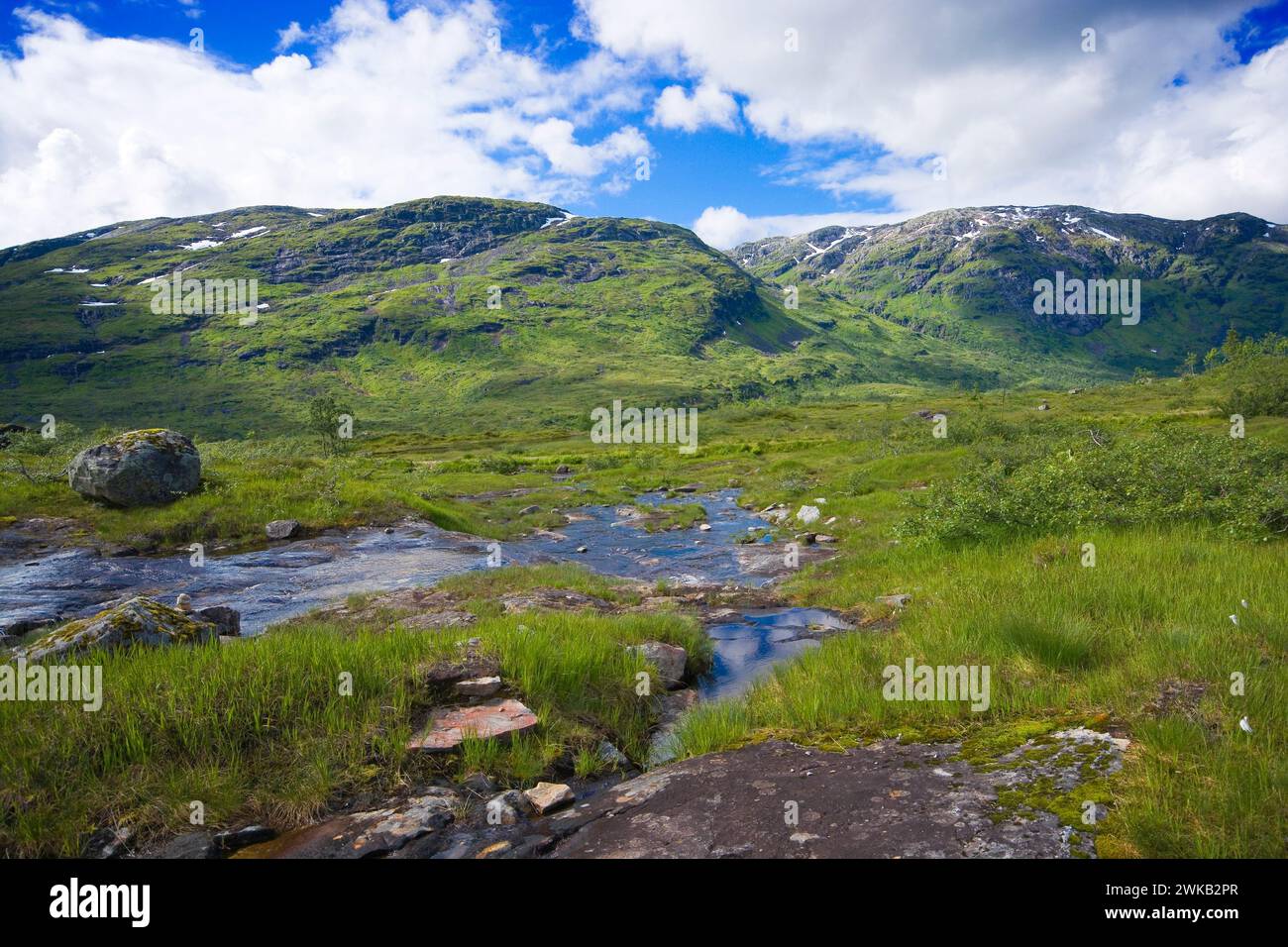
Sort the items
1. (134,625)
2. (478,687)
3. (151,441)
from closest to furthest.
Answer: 1. (478,687)
2. (134,625)
3. (151,441)

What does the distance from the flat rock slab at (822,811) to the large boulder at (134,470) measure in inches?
1105

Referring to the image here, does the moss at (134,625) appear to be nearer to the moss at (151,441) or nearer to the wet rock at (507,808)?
the wet rock at (507,808)

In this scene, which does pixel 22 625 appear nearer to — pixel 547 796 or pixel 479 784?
pixel 479 784

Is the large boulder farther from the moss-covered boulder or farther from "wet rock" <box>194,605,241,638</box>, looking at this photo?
the moss-covered boulder

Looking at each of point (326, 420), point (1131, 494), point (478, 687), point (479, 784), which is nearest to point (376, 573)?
point (478, 687)

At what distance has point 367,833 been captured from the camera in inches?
227

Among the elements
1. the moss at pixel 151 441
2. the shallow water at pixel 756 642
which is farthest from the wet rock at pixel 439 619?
the moss at pixel 151 441

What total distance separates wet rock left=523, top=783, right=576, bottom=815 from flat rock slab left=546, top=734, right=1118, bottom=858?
0.22 metres

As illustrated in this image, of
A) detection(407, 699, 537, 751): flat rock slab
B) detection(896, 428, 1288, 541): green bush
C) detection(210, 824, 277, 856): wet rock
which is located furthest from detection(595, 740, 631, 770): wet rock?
detection(896, 428, 1288, 541): green bush

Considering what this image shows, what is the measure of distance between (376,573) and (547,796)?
54.1 feet

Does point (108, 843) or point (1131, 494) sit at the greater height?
point (1131, 494)

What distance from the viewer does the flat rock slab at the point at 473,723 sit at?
24.1ft

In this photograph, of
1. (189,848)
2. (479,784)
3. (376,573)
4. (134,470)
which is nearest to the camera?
(189,848)
